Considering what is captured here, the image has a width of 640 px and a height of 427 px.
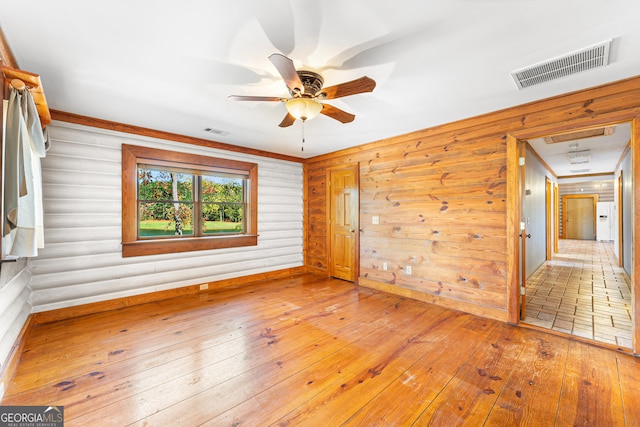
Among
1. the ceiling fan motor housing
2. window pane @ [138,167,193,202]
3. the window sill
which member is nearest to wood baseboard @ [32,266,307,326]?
the window sill

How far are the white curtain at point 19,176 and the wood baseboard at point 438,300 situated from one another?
4167 millimetres

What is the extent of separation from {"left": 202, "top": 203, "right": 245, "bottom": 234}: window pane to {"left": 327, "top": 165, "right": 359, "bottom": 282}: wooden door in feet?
5.90

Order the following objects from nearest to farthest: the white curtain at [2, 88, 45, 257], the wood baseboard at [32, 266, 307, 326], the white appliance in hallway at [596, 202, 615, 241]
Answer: the white curtain at [2, 88, 45, 257], the wood baseboard at [32, 266, 307, 326], the white appliance in hallway at [596, 202, 615, 241]

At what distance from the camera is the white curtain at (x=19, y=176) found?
5.77 ft

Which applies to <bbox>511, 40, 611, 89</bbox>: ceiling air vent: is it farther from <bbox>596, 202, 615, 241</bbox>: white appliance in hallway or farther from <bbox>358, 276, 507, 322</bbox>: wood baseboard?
<bbox>596, 202, 615, 241</bbox>: white appliance in hallway

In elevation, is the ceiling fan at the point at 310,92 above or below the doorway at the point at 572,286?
above

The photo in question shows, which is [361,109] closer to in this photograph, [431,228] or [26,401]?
[431,228]

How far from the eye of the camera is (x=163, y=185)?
4.22 meters

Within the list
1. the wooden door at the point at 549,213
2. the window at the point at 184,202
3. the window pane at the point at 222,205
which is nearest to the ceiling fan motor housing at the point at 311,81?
the window at the point at 184,202

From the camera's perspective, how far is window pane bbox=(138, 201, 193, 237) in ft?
13.3

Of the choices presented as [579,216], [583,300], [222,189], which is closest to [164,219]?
[222,189]

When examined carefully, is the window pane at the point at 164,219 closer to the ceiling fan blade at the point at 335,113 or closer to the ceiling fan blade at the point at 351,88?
the ceiling fan blade at the point at 335,113

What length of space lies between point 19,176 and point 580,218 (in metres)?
→ 16.5

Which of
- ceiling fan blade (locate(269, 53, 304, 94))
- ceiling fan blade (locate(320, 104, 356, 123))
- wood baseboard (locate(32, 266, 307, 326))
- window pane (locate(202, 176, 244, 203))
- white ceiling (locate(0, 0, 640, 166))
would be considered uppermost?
white ceiling (locate(0, 0, 640, 166))
